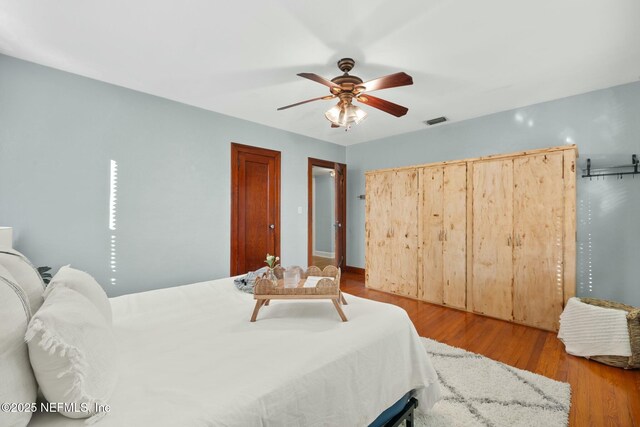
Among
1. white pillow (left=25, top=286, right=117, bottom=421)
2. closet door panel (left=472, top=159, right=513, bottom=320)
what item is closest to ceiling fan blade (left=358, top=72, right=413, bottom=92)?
closet door panel (left=472, top=159, right=513, bottom=320)

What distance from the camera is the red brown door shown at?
12.8 feet

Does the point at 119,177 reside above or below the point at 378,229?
above

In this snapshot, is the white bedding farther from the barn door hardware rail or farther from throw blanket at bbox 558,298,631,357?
the barn door hardware rail

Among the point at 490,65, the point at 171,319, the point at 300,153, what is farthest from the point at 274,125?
the point at 171,319

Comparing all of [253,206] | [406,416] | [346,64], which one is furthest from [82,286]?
[253,206]

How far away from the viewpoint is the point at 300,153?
4.72 meters

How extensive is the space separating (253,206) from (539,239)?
3.61m

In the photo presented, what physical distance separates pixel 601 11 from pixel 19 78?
4625 mm

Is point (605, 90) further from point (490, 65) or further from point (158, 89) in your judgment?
point (158, 89)

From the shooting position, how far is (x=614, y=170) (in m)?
2.94

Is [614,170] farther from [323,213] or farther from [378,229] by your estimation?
[323,213]

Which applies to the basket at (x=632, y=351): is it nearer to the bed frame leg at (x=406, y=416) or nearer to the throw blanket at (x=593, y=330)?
the throw blanket at (x=593, y=330)

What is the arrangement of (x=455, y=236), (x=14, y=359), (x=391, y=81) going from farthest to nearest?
(x=455, y=236), (x=391, y=81), (x=14, y=359)

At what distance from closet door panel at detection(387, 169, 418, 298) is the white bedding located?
2.43m
